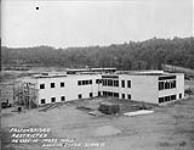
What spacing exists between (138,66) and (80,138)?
54419 millimetres

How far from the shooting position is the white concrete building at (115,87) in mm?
24641

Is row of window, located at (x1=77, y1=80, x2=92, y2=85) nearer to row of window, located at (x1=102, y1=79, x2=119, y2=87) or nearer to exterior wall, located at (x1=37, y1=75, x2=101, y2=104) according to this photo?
exterior wall, located at (x1=37, y1=75, x2=101, y2=104)

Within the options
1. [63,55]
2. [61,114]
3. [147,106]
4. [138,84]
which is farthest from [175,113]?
[63,55]

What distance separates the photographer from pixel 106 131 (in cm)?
1559

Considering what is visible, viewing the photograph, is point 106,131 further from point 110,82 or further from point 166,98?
point 110,82

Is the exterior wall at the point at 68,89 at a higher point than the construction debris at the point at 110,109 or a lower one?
higher

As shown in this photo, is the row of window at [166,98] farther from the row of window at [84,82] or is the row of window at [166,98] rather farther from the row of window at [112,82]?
the row of window at [84,82]

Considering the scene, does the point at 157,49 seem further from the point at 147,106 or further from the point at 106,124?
the point at 106,124

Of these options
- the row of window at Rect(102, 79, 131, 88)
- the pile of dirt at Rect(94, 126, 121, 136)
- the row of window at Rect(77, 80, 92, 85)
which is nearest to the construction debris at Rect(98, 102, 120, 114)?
the pile of dirt at Rect(94, 126, 121, 136)

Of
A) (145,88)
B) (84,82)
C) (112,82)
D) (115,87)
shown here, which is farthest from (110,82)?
(145,88)

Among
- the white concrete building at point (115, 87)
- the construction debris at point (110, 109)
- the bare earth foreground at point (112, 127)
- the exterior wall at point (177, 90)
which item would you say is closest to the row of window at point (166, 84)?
the white concrete building at point (115, 87)

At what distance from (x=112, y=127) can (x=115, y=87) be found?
12311 mm

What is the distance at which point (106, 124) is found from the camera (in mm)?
17516

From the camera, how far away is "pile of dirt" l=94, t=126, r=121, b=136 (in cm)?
A: 1518
